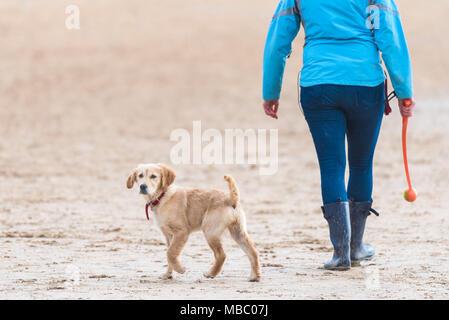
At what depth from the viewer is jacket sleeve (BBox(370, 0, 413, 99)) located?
554 cm

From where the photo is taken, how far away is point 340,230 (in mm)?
5676

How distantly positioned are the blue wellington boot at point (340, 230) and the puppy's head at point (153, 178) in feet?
3.63

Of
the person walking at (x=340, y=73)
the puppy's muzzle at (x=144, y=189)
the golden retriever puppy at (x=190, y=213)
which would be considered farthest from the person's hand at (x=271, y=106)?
the puppy's muzzle at (x=144, y=189)

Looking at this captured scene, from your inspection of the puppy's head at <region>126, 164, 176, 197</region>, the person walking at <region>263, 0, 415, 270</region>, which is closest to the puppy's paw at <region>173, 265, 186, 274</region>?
the puppy's head at <region>126, 164, 176, 197</region>

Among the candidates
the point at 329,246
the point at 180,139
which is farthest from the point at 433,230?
the point at 180,139

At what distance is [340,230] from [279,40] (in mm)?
1344

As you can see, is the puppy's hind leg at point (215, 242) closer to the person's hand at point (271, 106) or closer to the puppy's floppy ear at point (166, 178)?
the puppy's floppy ear at point (166, 178)

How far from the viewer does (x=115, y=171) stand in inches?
497

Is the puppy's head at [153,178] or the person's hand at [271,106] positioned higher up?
the person's hand at [271,106]

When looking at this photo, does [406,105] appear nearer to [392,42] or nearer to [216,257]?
[392,42]

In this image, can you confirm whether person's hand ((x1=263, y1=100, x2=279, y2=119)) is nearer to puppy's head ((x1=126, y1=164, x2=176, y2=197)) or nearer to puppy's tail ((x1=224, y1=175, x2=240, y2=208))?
puppy's tail ((x1=224, y1=175, x2=240, y2=208))

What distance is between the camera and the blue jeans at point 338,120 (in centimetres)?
561

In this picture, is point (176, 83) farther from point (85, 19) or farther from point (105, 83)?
point (85, 19)
